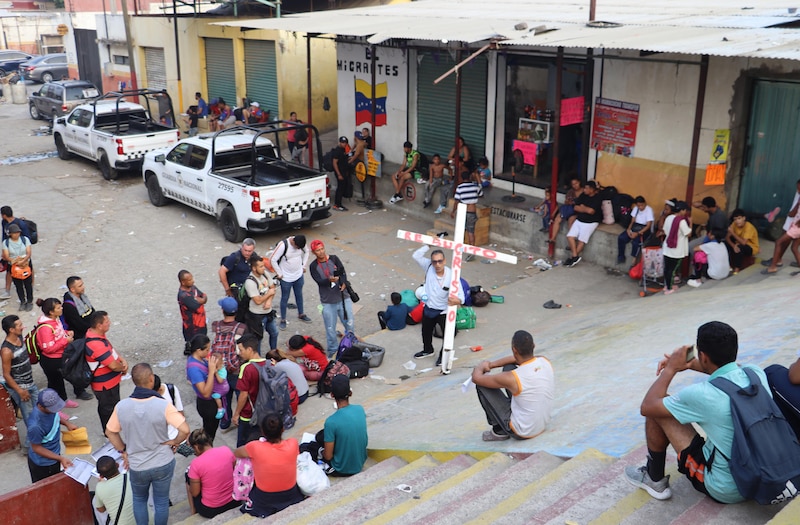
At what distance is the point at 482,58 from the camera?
1566 cm

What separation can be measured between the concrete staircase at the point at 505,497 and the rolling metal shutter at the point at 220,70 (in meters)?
18.9

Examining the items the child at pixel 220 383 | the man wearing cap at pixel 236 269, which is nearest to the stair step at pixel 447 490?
the child at pixel 220 383

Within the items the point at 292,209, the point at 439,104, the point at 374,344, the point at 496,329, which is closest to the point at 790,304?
the point at 496,329

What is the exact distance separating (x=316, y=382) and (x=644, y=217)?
5937 millimetres

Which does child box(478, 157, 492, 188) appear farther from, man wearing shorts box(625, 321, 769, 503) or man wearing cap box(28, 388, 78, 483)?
man wearing shorts box(625, 321, 769, 503)

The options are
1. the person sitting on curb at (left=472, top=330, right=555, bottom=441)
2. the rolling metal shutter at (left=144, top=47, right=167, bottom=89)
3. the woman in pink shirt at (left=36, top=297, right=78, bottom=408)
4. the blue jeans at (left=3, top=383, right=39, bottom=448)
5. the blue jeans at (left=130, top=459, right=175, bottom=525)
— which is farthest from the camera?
the rolling metal shutter at (left=144, top=47, right=167, bottom=89)

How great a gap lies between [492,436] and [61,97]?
24.0 meters

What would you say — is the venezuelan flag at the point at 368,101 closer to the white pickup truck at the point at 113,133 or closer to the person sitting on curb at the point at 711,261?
the white pickup truck at the point at 113,133

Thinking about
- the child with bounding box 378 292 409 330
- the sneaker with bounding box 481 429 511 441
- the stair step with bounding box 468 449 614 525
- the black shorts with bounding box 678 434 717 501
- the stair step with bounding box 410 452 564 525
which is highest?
the black shorts with bounding box 678 434 717 501

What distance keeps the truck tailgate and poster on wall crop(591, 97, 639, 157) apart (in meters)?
5.02

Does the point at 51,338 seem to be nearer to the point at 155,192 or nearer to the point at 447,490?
the point at 447,490

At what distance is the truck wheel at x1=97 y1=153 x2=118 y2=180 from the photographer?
18.8m

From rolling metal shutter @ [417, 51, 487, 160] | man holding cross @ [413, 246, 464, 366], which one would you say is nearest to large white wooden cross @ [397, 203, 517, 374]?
man holding cross @ [413, 246, 464, 366]

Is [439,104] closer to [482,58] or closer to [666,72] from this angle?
[482,58]
